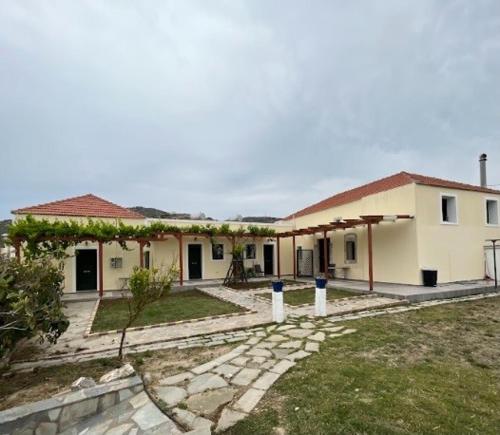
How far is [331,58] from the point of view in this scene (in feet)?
35.1

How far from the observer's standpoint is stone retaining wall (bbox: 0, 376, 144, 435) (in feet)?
10.0

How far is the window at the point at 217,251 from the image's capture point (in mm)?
18386

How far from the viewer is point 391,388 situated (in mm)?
3824

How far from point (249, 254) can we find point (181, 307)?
1005cm

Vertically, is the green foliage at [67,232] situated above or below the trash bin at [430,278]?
above

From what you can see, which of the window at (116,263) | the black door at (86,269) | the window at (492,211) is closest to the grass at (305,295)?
the window at (116,263)

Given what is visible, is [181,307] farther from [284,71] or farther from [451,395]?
[284,71]

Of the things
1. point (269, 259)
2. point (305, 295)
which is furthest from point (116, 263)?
point (305, 295)

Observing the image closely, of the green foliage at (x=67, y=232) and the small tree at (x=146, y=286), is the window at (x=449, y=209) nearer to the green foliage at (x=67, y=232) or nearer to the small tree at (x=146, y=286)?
the green foliage at (x=67, y=232)

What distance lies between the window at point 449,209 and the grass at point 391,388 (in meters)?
9.07

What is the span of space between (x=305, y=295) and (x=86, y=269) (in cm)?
1076

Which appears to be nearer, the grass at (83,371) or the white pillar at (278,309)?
the grass at (83,371)

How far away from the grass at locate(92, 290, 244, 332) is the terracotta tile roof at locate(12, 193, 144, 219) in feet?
18.6

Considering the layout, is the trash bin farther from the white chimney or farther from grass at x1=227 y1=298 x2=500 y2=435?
the white chimney
